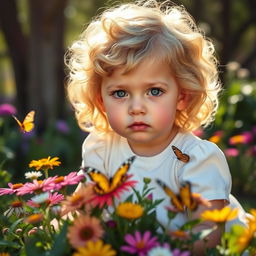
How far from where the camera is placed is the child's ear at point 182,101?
250 centimetres

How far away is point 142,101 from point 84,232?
2.65 ft

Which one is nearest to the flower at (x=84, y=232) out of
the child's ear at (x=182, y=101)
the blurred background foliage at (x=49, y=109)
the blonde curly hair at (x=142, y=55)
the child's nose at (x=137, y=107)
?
the child's nose at (x=137, y=107)

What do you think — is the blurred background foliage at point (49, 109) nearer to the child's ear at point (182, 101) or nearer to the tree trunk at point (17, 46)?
the tree trunk at point (17, 46)

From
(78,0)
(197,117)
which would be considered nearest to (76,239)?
(197,117)

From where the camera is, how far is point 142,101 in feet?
7.29

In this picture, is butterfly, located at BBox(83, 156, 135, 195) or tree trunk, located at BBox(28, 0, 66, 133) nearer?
butterfly, located at BBox(83, 156, 135, 195)

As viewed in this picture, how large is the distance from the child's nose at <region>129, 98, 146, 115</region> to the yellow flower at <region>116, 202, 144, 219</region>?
66 centimetres

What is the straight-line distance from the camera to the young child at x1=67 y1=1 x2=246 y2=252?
2.23 meters

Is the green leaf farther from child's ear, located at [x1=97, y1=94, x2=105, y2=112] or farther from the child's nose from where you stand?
child's ear, located at [x1=97, y1=94, x2=105, y2=112]

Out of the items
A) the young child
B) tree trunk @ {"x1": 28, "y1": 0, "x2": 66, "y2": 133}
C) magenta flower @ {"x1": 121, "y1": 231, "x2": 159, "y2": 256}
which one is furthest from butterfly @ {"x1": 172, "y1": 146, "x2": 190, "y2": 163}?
tree trunk @ {"x1": 28, "y1": 0, "x2": 66, "y2": 133}

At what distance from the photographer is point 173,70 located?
2.36m

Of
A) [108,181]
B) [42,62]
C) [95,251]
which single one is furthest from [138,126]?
[42,62]

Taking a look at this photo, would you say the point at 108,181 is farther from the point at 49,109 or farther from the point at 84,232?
the point at 49,109

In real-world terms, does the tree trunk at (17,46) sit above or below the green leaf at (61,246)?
below
